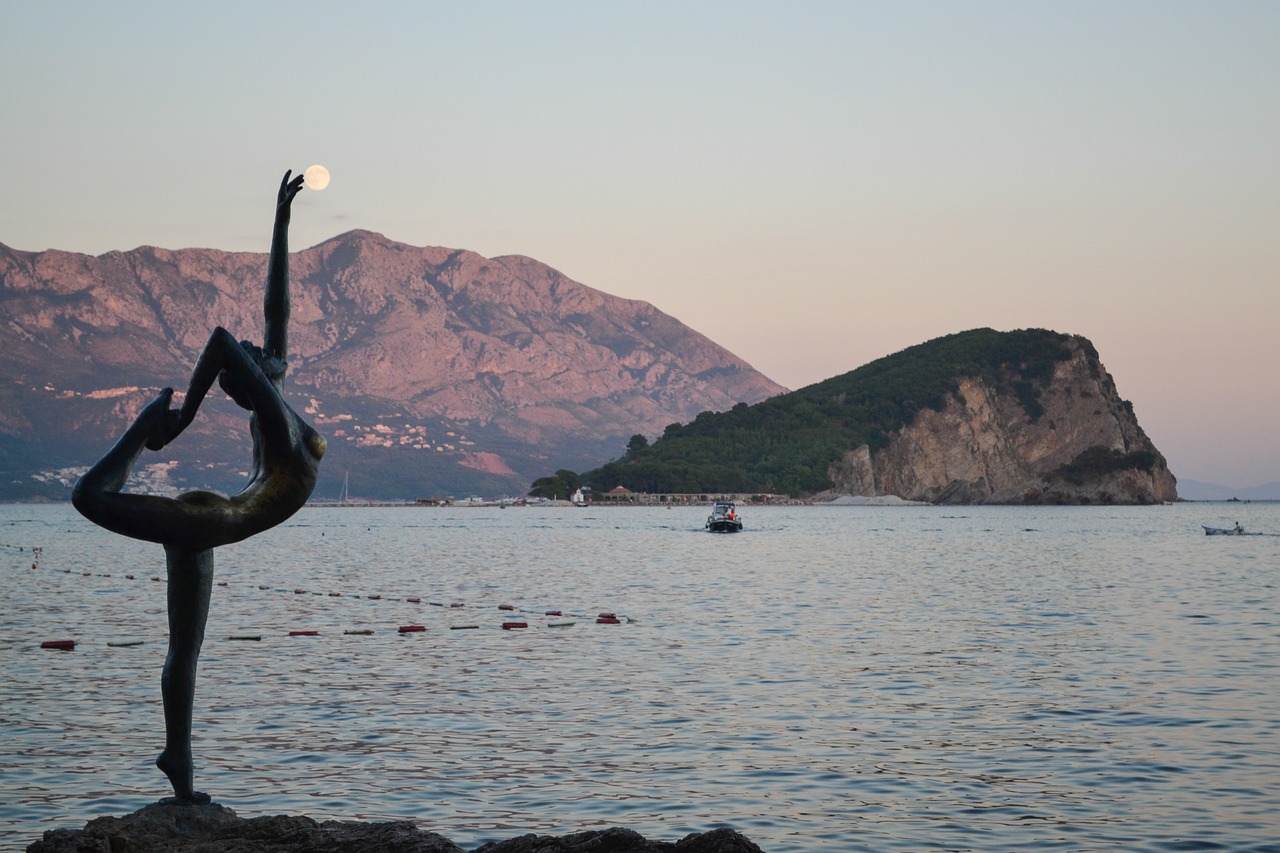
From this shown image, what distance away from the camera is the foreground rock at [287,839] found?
11.8m

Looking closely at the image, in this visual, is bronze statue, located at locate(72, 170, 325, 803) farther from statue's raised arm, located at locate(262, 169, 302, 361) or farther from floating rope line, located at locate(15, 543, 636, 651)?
floating rope line, located at locate(15, 543, 636, 651)

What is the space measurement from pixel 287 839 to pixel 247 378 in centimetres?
438

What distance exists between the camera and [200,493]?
13.8 meters

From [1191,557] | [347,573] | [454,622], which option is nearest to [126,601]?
[454,622]

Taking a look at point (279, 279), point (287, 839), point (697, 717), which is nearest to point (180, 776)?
point (287, 839)

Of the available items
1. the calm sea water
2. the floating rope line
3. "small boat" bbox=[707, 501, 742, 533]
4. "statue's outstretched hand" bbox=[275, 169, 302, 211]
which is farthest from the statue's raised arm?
"small boat" bbox=[707, 501, 742, 533]

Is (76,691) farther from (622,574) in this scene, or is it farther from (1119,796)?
(622,574)

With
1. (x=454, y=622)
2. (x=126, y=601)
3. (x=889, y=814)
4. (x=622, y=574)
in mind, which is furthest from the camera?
(x=622, y=574)

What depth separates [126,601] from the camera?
5812cm

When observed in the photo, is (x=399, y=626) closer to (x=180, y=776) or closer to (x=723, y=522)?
(x=180, y=776)

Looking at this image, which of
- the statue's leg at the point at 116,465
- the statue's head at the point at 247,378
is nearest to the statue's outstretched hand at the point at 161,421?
the statue's leg at the point at 116,465

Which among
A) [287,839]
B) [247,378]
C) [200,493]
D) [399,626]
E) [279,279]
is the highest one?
[279,279]

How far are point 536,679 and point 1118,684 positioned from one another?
43.4 feet

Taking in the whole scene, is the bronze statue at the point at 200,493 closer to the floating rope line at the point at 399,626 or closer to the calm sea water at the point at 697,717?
the calm sea water at the point at 697,717
